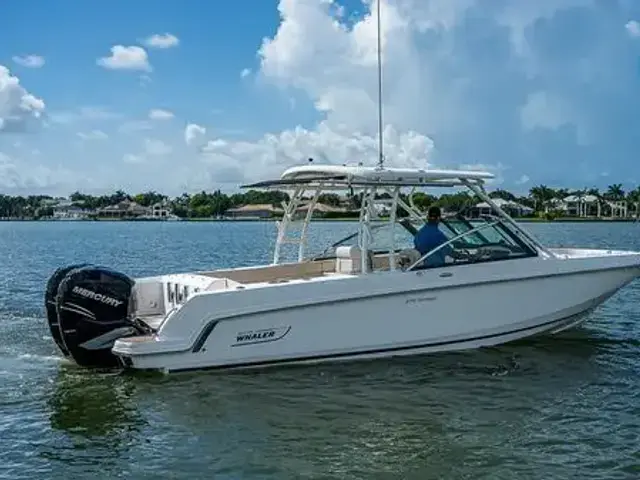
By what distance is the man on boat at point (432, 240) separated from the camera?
36.2 ft

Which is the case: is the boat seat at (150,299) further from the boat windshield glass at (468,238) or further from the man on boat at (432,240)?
the man on boat at (432,240)

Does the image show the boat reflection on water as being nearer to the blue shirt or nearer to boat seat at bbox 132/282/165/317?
boat seat at bbox 132/282/165/317

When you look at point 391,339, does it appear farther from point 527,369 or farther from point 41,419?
point 41,419

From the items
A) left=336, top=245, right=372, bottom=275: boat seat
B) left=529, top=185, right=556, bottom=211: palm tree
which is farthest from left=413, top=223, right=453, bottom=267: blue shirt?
left=529, top=185, right=556, bottom=211: palm tree

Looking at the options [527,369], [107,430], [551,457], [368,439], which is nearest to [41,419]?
[107,430]

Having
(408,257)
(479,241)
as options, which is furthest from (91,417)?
(479,241)

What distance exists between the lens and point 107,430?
8461 millimetres

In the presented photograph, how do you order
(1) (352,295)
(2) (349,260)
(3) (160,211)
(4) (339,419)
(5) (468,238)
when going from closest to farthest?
(4) (339,419) < (1) (352,295) < (5) (468,238) < (2) (349,260) < (3) (160,211)

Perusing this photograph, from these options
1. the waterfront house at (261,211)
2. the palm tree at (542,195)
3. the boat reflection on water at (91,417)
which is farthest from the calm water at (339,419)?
the palm tree at (542,195)

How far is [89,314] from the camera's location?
33.3 feet

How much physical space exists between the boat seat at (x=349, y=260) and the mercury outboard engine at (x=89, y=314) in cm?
292

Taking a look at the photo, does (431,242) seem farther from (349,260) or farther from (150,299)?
(150,299)

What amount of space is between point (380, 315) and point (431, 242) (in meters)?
1.31

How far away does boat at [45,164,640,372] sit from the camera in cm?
1006
